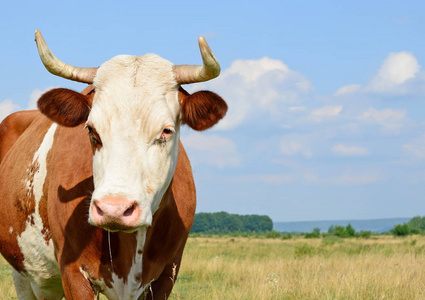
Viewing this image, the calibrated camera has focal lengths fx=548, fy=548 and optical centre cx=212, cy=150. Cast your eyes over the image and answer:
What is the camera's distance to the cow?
11.9ft

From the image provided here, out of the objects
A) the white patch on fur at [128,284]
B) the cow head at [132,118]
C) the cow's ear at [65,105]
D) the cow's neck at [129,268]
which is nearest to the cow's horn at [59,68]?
the cow head at [132,118]

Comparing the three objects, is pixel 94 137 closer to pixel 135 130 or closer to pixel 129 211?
pixel 135 130

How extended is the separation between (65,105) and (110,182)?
3.35 ft

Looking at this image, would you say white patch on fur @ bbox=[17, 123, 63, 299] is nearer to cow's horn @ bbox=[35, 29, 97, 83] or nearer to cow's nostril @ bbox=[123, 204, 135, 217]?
cow's horn @ bbox=[35, 29, 97, 83]

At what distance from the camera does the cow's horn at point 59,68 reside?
13.5 feet

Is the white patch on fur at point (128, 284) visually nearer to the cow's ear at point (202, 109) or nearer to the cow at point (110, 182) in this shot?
the cow at point (110, 182)

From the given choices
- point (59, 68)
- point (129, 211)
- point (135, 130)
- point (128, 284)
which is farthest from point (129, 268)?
point (59, 68)

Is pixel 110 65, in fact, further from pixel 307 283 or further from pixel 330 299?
pixel 307 283

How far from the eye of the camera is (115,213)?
10.9ft

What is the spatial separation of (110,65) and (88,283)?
69.5 inches

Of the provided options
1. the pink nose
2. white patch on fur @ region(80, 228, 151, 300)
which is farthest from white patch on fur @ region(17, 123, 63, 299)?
the pink nose

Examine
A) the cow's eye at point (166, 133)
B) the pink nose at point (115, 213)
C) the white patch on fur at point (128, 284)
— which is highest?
the cow's eye at point (166, 133)

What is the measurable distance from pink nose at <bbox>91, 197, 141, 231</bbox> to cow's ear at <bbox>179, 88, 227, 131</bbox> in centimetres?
96

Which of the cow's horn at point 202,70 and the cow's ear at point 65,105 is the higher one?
the cow's horn at point 202,70
